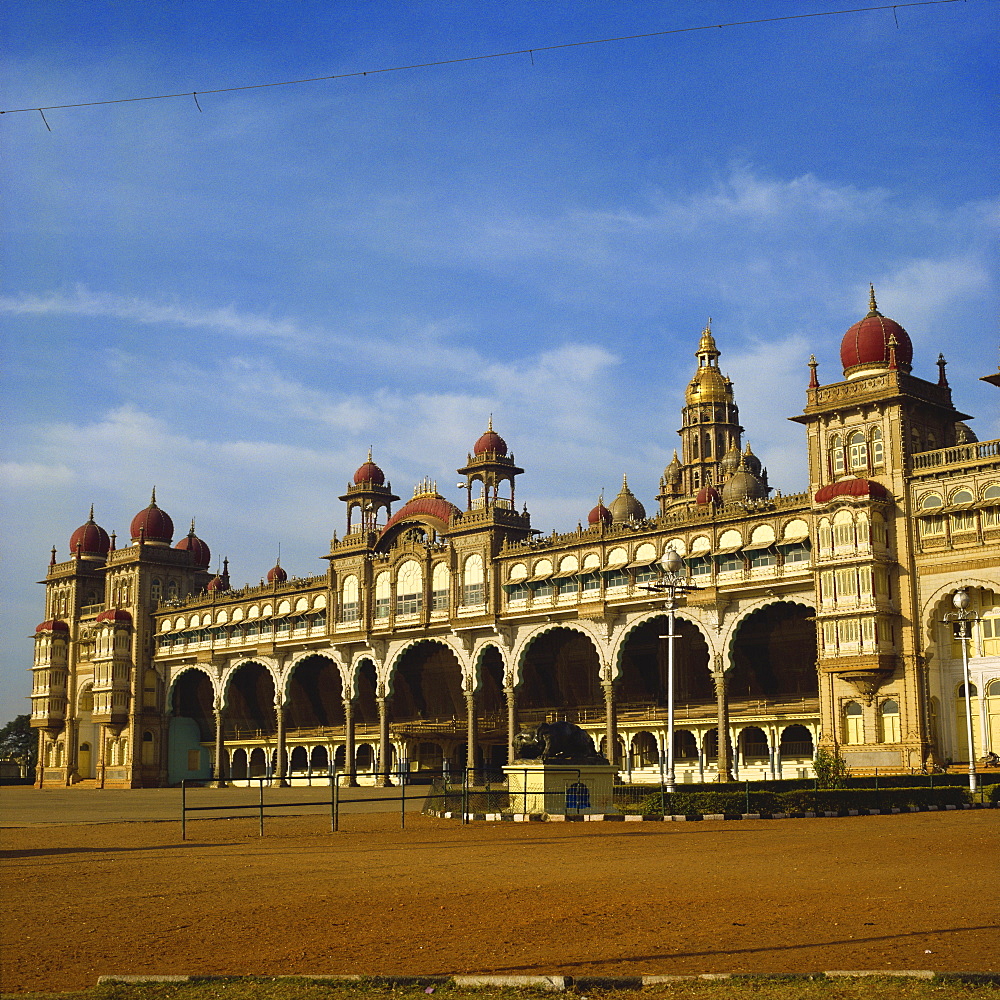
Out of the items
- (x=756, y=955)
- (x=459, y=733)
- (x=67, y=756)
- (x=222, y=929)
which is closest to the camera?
(x=756, y=955)

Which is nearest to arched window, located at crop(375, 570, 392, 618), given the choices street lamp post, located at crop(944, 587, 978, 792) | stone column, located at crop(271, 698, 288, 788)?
stone column, located at crop(271, 698, 288, 788)

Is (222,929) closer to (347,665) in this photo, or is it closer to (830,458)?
(830,458)

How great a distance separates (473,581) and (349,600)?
11758mm

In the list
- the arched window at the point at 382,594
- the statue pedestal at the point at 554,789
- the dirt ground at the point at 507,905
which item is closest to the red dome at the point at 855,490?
the statue pedestal at the point at 554,789

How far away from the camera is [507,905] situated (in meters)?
15.5

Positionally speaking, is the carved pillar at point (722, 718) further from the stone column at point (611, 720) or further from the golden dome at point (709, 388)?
the golden dome at point (709, 388)

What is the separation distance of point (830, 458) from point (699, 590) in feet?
31.4

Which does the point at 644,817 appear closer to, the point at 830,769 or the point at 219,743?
the point at 830,769

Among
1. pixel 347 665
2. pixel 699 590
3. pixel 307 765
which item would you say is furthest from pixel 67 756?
pixel 699 590

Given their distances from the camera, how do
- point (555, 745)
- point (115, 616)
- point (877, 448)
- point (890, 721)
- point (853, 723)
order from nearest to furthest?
point (555, 745) < point (890, 721) < point (853, 723) < point (877, 448) < point (115, 616)

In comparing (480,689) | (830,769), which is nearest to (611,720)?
(480,689)

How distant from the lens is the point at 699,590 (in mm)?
58031

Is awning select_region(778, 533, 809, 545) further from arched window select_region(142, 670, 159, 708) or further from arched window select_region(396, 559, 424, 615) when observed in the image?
arched window select_region(142, 670, 159, 708)

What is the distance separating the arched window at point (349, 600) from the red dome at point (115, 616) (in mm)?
22807
